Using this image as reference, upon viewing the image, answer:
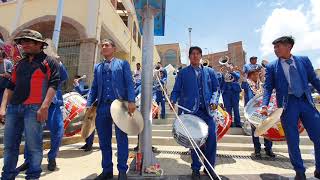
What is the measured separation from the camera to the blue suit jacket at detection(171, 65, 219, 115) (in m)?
4.35

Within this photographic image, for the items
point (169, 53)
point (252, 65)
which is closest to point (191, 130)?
point (252, 65)

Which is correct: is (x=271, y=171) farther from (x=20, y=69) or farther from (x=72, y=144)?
(x=72, y=144)

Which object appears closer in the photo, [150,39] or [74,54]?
[150,39]

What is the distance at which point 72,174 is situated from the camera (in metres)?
4.36

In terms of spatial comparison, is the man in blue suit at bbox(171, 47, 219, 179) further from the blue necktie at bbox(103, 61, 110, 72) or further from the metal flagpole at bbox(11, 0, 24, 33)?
the metal flagpole at bbox(11, 0, 24, 33)

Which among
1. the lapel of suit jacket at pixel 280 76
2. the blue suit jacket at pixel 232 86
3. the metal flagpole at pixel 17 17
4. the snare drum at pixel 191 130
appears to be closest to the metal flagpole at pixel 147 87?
the snare drum at pixel 191 130

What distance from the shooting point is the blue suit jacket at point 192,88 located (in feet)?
14.3

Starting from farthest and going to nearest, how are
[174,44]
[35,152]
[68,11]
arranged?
[174,44] → [68,11] → [35,152]

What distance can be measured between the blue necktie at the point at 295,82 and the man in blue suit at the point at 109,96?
2164 mm

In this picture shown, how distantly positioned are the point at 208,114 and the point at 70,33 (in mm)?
12714

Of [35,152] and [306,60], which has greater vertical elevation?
[306,60]

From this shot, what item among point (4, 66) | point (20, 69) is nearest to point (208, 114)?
point (20, 69)

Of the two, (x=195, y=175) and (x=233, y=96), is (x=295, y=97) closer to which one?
(x=195, y=175)

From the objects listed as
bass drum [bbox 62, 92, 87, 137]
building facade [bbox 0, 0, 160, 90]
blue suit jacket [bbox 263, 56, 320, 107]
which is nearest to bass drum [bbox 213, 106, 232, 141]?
blue suit jacket [bbox 263, 56, 320, 107]
